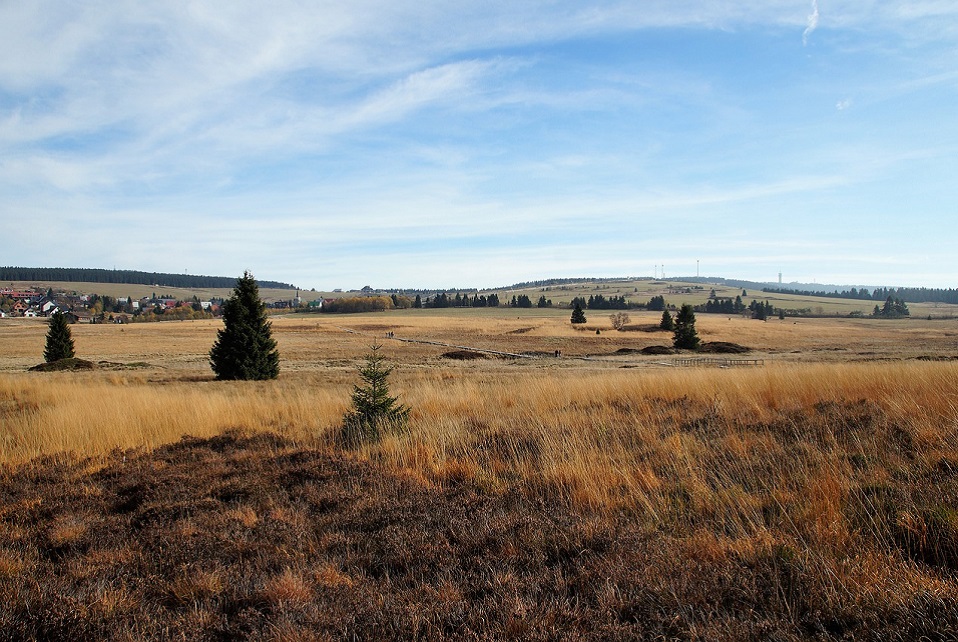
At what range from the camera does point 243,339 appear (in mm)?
25312

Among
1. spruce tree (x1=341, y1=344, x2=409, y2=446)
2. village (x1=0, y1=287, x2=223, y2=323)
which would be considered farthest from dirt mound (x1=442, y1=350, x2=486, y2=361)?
village (x1=0, y1=287, x2=223, y2=323)

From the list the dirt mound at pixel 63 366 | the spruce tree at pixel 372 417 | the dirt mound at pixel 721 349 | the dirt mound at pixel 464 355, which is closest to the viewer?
the spruce tree at pixel 372 417

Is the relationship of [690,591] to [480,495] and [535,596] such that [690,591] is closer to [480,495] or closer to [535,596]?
[535,596]

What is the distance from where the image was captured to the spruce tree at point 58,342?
34594 millimetres

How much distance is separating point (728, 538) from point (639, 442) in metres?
2.79

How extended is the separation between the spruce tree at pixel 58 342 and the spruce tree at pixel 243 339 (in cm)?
1740

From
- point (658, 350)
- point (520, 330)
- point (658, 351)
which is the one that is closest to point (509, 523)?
point (658, 351)

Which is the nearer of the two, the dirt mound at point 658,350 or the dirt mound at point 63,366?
the dirt mound at point 63,366

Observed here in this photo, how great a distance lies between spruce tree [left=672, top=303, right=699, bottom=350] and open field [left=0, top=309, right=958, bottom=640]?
45083 millimetres

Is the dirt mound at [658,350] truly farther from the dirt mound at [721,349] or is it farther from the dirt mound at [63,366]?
the dirt mound at [63,366]

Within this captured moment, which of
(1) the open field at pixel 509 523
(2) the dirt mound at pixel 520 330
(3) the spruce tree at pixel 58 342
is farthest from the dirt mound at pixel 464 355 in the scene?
(1) the open field at pixel 509 523

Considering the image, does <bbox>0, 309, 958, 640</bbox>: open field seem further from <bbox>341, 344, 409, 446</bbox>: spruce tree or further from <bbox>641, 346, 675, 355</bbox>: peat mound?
<bbox>641, 346, 675, 355</bbox>: peat mound

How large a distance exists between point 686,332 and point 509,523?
170ft

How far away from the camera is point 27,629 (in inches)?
113
